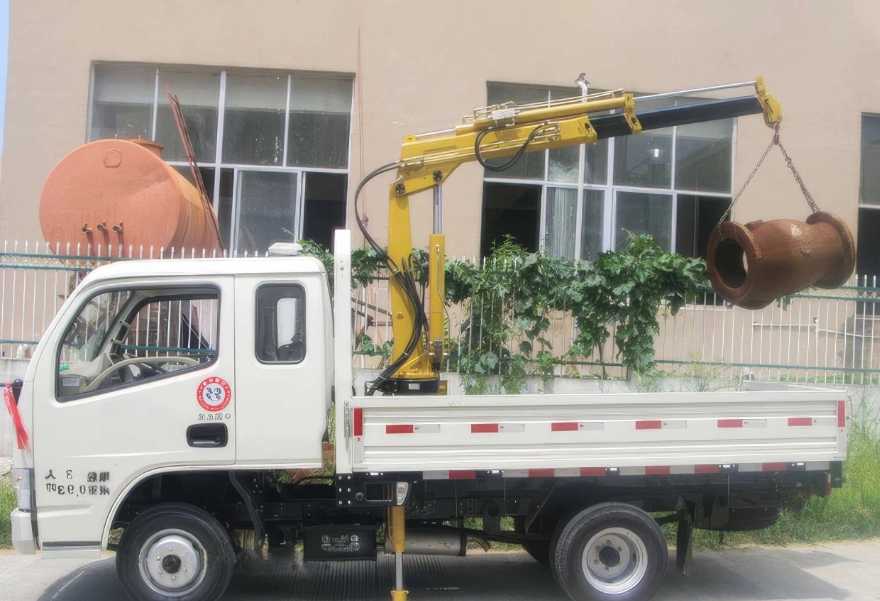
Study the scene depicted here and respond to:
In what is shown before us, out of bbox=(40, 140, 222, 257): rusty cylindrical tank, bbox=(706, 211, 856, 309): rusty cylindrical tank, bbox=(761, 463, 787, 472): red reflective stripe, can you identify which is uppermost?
bbox=(40, 140, 222, 257): rusty cylindrical tank

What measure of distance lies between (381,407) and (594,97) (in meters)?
3.00

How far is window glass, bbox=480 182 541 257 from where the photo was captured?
12.2 metres

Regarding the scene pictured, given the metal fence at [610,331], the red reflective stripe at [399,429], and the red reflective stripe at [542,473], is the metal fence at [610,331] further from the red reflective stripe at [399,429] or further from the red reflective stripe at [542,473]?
the red reflective stripe at [542,473]

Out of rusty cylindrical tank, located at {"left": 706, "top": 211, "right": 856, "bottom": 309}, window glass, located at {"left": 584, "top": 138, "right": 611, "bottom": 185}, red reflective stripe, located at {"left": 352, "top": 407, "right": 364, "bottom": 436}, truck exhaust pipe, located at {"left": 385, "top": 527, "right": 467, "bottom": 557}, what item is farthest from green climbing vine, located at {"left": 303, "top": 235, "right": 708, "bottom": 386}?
window glass, located at {"left": 584, "top": 138, "right": 611, "bottom": 185}

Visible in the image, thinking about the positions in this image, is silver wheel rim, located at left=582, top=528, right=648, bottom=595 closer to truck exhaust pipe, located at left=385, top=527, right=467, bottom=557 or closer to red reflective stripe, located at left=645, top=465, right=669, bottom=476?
red reflective stripe, located at left=645, top=465, right=669, bottom=476

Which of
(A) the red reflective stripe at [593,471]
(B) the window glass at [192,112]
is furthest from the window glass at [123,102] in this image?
(A) the red reflective stripe at [593,471]

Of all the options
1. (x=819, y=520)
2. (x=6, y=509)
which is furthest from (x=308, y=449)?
(x=819, y=520)

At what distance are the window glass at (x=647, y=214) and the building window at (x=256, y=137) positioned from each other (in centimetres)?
422

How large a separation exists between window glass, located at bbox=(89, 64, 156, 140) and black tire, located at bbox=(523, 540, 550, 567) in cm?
876

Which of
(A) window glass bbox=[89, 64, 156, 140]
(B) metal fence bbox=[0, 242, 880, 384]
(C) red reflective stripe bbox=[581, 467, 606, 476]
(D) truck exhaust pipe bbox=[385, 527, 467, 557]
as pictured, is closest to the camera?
(C) red reflective stripe bbox=[581, 467, 606, 476]

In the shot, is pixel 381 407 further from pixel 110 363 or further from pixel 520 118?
pixel 520 118

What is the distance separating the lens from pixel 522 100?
40.7 feet

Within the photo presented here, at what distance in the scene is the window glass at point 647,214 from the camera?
1269cm

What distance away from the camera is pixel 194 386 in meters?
5.09
